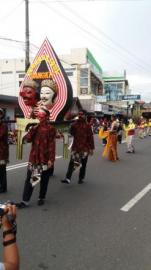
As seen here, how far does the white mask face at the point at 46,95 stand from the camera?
751cm

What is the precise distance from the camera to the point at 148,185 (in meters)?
8.60

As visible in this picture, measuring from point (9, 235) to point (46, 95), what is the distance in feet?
18.1

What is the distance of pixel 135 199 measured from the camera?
712 cm

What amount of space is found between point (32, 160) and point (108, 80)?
255ft

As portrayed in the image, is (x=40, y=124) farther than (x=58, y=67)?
No

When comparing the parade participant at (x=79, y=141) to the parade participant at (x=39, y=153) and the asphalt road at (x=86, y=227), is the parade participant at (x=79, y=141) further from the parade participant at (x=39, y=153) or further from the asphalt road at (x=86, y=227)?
the parade participant at (x=39, y=153)

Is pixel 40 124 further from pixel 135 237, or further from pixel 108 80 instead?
pixel 108 80

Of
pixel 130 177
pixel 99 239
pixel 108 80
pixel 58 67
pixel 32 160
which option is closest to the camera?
pixel 99 239

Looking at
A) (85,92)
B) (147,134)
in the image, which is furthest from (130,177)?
(85,92)

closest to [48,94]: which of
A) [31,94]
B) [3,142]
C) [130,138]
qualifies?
[31,94]

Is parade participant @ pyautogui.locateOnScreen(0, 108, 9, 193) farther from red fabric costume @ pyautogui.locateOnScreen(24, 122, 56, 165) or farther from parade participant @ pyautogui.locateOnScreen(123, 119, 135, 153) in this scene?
parade participant @ pyautogui.locateOnScreen(123, 119, 135, 153)

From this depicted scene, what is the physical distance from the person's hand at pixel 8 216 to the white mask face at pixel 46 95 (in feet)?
18.0

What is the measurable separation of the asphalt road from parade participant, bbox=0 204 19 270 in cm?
187

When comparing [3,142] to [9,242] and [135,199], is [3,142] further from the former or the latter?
[9,242]
